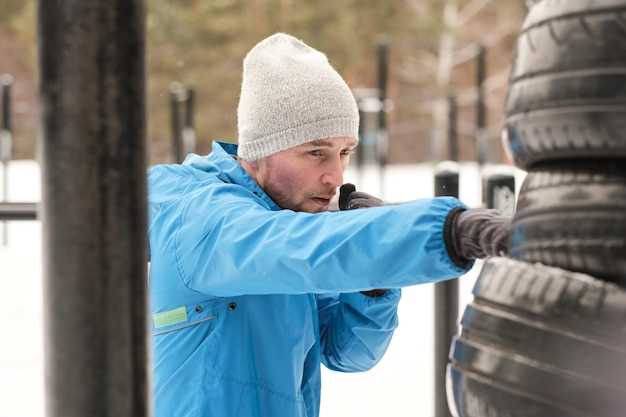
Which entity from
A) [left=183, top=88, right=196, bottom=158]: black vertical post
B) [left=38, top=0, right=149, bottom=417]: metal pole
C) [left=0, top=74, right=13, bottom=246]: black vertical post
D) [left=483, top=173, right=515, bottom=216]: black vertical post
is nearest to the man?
[left=38, top=0, right=149, bottom=417]: metal pole

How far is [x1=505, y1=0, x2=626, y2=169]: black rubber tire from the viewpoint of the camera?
2.87ft

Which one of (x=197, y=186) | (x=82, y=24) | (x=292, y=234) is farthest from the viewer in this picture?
(x=197, y=186)

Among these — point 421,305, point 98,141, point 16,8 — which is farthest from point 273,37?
point 16,8

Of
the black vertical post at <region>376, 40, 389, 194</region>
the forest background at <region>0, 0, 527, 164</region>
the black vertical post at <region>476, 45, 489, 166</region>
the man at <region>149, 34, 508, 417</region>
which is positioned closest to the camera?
the man at <region>149, 34, 508, 417</region>

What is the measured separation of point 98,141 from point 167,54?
28.3 metres

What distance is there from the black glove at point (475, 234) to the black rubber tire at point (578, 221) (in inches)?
3.2

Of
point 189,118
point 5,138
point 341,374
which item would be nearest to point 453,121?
point 189,118

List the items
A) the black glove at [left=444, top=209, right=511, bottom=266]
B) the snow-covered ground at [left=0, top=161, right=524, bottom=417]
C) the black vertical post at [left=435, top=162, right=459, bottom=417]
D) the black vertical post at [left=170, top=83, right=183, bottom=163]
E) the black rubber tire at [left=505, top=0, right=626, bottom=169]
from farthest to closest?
the black vertical post at [left=170, top=83, right=183, bottom=163]
the snow-covered ground at [left=0, top=161, right=524, bottom=417]
the black vertical post at [left=435, top=162, right=459, bottom=417]
the black glove at [left=444, top=209, right=511, bottom=266]
the black rubber tire at [left=505, top=0, right=626, bottom=169]

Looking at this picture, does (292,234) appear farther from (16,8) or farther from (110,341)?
(16,8)

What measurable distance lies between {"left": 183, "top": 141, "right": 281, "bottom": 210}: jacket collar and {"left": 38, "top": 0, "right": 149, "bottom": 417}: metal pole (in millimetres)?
1136

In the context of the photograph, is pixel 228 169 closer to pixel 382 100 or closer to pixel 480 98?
pixel 382 100

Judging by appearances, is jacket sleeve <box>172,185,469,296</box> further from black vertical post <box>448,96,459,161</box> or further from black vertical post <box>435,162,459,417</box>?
black vertical post <box>448,96,459,161</box>

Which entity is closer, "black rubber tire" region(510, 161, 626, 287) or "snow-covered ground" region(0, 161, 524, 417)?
"black rubber tire" region(510, 161, 626, 287)

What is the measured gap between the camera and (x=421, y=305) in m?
5.35
